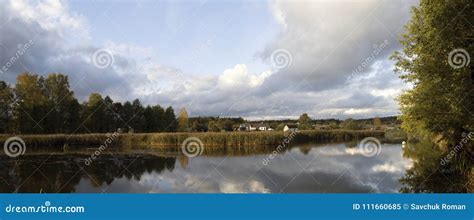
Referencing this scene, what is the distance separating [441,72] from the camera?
47.9 feet

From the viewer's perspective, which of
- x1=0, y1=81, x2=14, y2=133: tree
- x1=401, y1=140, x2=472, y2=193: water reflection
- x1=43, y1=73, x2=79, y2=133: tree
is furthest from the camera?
x1=43, y1=73, x2=79, y2=133: tree

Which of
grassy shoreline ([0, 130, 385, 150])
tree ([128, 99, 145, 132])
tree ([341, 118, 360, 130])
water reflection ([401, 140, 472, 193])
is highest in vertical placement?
tree ([128, 99, 145, 132])

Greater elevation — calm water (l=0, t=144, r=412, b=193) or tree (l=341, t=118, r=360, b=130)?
tree (l=341, t=118, r=360, b=130)

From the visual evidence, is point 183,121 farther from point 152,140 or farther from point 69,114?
point 152,140

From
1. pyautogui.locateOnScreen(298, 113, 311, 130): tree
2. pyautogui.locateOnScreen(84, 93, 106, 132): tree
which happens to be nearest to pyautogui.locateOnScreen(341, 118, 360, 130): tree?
pyautogui.locateOnScreen(298, 113, 311, 130): tree

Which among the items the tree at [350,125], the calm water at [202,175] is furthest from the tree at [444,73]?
the tree at [350,125]

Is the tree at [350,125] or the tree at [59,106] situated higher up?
the tree at [59,106]

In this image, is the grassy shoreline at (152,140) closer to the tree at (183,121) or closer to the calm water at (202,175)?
the calm water at (202,175)

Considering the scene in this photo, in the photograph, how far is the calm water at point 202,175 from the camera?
555 inches

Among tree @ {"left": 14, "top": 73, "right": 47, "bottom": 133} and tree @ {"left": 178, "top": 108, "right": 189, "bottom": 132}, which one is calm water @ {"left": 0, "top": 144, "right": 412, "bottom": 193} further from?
tree @ {"left": 178, "top": 108, "right": 189, "bottom": 132}

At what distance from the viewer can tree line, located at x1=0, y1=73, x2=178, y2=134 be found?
38094mm

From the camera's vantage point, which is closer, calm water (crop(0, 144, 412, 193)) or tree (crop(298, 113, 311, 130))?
calm water (crop(0, 144, 412, 193))

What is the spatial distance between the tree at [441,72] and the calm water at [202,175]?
3.19 m

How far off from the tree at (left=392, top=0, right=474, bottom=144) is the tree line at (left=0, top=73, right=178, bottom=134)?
1463 inches
